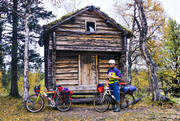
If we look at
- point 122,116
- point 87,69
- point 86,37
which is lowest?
point 122,116

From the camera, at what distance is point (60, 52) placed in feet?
39.2

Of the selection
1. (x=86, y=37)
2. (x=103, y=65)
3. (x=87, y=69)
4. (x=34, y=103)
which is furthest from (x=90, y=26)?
(x=34, y=103)

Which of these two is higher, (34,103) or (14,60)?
(14,60)

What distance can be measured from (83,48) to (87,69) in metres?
1.76

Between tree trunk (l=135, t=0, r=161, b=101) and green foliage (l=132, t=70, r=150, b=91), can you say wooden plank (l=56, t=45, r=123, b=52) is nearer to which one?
tree trunk (l=135, t=0, r=161, b=101)

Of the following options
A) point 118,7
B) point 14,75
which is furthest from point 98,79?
point 118,7

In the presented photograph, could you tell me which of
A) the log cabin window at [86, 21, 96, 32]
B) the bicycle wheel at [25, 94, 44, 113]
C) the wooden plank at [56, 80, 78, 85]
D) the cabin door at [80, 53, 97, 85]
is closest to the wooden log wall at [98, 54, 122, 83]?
the cabin door at [80, 53, 97, 85]

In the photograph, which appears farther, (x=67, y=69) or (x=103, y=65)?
(x=103, y=65)

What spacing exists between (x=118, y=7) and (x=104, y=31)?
10892 mm

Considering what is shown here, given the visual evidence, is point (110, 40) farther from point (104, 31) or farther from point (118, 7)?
point (118, 7)

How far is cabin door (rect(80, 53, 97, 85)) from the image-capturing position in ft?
40.3

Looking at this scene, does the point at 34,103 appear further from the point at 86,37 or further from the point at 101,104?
the point at 86,37

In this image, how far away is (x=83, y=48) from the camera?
11484 millimetres

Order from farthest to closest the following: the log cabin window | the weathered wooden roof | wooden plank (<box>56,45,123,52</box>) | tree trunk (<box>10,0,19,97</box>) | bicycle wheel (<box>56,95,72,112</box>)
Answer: tree trunk (<box>10,0,19,97</box>)
the log cabin window
wooden plank (<box>56,45,123,52</box>)
the weathered wooden roof
bicycle wheel (<box>56,95,72,112</box>)
